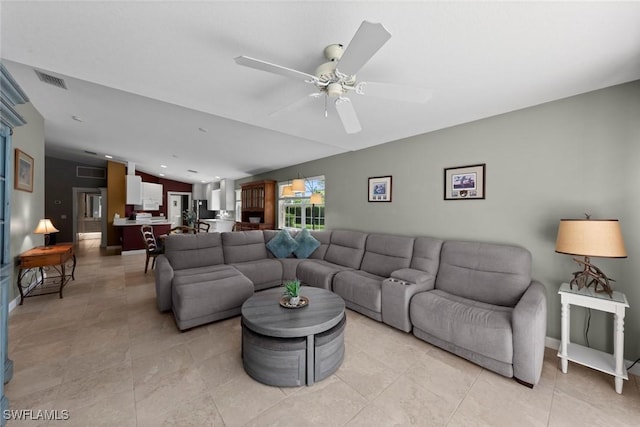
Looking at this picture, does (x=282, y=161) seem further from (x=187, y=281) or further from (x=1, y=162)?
(x=1, y=162)

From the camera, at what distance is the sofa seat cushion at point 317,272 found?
349cm

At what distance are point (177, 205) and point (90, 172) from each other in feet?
9.90

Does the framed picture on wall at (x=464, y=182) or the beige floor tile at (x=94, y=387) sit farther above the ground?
the framed picture on wall at (x=464, y=182)

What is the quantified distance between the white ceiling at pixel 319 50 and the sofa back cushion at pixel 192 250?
6.36ft

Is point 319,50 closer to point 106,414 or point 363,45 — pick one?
point 363,45

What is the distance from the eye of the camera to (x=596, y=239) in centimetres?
186

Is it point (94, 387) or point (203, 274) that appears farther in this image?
point (203, 274)

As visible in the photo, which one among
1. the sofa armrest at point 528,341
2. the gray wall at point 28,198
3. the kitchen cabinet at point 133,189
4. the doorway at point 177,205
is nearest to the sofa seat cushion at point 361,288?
the sofa armrest at point 528,341

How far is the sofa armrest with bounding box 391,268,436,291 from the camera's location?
109 inches

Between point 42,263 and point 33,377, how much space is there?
230cm

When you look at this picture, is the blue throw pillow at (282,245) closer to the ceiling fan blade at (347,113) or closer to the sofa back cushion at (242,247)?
the sofa back cushion at (242,247)


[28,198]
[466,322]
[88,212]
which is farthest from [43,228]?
[88,212]

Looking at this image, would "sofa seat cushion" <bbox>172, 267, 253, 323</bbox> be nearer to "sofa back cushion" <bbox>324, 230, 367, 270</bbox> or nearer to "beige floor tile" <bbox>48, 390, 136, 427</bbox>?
"beige floor tile" <bbox>48, 390, 136, 427</bbox>

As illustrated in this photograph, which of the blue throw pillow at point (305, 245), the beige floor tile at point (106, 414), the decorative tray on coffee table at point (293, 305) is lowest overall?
the beige floor tile at point (106, 414)
